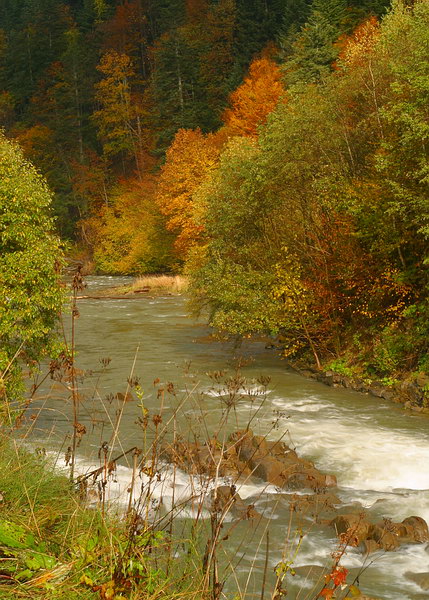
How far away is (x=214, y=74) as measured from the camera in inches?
2576

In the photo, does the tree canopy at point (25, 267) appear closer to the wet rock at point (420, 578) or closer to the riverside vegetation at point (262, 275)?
the riverside vegetation at point (262, 275)

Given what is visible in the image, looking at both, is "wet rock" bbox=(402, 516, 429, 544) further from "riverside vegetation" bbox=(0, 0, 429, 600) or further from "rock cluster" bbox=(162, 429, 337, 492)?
"rock cluster" bbox=(162, 429, 337, 492)

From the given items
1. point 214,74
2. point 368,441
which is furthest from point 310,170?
point 214,74

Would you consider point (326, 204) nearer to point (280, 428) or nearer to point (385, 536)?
point (280, 428)

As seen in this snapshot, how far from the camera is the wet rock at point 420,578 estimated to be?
790 centimetres

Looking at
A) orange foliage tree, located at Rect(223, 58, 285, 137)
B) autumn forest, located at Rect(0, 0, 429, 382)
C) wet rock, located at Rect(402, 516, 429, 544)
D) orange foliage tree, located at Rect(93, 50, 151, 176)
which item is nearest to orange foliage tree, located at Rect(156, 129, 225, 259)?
autumn forest, located at Rect(0, 0, 429, 382)

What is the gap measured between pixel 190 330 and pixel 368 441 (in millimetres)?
14971

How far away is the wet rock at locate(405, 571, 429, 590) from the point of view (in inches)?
311

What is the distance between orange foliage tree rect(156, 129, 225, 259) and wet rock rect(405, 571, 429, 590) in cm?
3607

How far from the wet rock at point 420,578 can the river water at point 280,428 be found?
87 millimetres

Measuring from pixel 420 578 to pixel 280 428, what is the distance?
6.58 metres

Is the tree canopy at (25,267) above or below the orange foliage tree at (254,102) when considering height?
below

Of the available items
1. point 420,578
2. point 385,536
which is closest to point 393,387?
point 385,536

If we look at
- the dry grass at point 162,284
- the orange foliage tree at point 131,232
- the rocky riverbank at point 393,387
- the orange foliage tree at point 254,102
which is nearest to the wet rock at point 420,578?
the rocky riverbank at point 393,387
